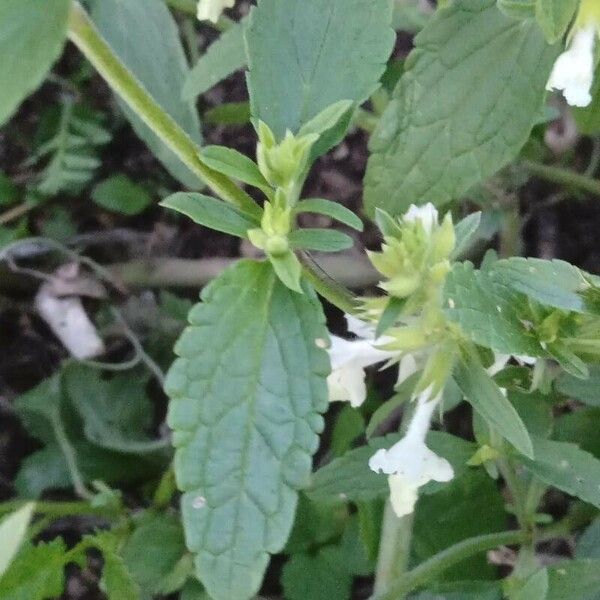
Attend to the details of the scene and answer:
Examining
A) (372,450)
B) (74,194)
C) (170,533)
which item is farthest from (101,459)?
(372,450)

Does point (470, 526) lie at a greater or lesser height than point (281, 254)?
lesser

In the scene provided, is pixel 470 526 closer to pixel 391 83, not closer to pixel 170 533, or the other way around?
pixel 170 533

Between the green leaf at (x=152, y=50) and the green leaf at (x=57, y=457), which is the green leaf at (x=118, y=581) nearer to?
the green leaf at (x=57, y=457)

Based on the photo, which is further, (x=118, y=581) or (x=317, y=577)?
(x=317, y=577)

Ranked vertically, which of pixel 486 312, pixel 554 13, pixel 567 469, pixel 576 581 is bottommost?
pixel 576 581

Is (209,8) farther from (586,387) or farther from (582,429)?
(582,429)

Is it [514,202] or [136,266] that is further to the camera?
[136,266]

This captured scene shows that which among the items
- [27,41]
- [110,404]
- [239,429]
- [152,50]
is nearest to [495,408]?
[239,429]
